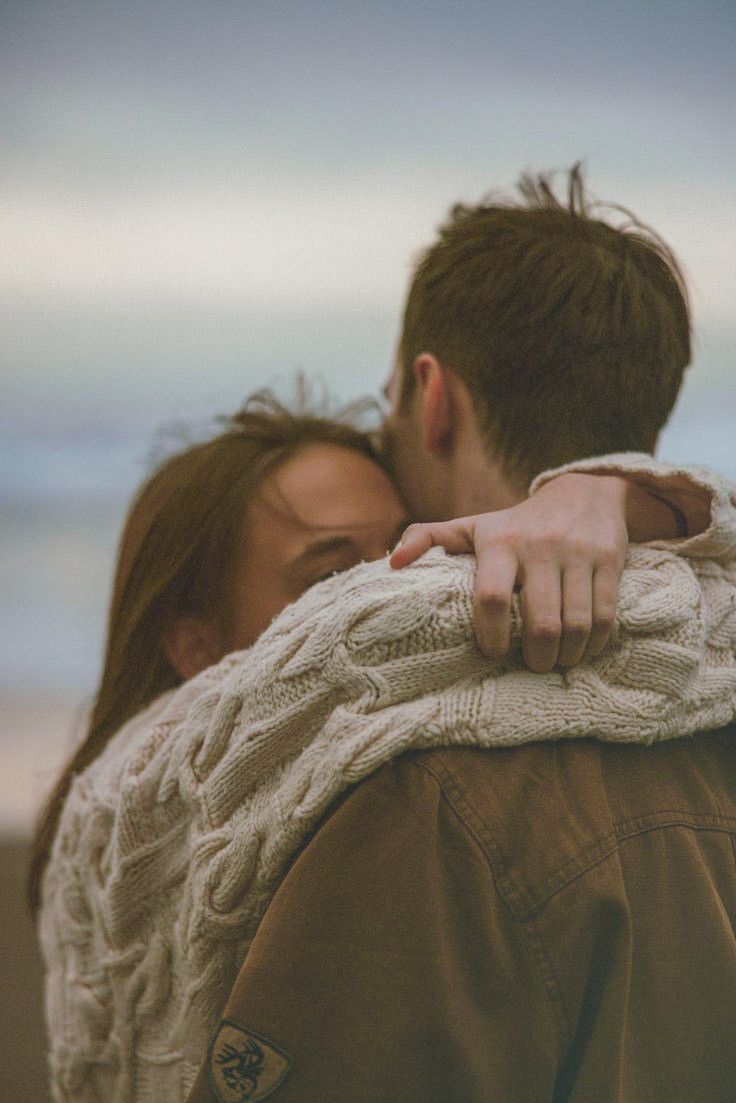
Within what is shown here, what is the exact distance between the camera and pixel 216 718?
910 mm

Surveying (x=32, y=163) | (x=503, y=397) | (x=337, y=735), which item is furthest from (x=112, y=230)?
(x=337, y=735)

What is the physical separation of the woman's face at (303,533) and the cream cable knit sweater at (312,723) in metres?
0.33

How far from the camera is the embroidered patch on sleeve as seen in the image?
2.39 feet

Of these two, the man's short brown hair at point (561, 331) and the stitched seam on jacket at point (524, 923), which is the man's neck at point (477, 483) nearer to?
the man's short brown hair at point (561, 331)

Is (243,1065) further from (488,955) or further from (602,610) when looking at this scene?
(602,610)

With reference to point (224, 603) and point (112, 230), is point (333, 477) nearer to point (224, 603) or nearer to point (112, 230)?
point (224, 603)

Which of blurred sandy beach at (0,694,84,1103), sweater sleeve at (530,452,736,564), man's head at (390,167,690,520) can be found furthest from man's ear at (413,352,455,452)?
blurred sandy beach at (0,694,84,1103)

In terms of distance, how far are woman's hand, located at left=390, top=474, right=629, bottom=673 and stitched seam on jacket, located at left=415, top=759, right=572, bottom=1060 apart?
12 centimetres

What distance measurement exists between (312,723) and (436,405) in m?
0.50

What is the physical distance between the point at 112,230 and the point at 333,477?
5.98ft

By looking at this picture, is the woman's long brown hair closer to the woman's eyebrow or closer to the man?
the woman's eyebrow

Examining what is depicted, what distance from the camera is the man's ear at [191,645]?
1456 millimetres

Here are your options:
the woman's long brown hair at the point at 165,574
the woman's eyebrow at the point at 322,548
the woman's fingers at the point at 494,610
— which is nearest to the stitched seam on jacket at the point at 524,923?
the woman's fingers at the point at 494,610

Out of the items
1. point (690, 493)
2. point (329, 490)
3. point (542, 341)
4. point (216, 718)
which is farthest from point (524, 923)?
point (329, 490)
